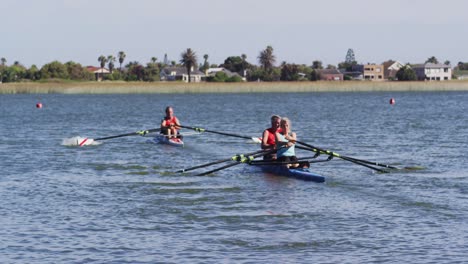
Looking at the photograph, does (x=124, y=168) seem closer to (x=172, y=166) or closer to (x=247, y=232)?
(x=172, y=166)

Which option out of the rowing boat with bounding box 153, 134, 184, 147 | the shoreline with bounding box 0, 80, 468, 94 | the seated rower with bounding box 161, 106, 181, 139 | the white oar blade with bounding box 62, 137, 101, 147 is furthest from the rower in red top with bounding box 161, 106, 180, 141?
the shoreline with bounding box 0, 80, 468, 94

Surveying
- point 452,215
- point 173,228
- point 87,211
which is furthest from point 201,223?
point 452,215

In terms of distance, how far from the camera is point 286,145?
2488 cm

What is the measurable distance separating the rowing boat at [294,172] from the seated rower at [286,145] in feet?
0.73

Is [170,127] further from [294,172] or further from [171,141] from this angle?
[294,172]

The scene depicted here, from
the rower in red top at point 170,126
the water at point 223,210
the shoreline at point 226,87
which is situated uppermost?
the rower in red top at point 170,126

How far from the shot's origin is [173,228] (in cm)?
1808

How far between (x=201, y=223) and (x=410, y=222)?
4270 mm

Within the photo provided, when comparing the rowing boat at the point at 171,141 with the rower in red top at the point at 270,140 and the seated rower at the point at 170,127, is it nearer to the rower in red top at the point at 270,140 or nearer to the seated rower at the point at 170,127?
the seated rower at the point at 170,127

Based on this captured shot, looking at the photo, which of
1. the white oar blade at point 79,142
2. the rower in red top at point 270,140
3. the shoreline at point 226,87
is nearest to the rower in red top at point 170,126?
the white oar blade at point 79,142

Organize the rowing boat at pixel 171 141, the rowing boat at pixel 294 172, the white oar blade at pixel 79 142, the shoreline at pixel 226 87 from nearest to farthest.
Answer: the rowing boat at pixel 294 172
the rowing boat at pixel 171 141
the white oar blade at pixel 79 142
the shoreline at pixel 226 87

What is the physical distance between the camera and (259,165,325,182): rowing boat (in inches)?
937

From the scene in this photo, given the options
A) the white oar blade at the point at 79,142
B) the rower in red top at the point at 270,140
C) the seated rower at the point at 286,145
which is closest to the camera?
the seated rower at the point at 286,145

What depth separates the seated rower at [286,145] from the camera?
24.8 m
